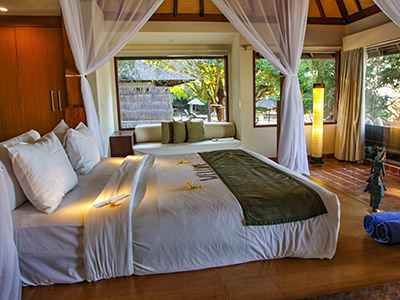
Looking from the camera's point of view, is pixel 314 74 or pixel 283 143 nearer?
pixel 283 143

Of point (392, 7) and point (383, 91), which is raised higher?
point (392, 7)

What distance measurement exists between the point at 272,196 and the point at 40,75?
137 inches

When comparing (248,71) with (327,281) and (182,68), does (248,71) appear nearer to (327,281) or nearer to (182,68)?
(182,68)

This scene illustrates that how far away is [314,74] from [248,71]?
1.33 metres

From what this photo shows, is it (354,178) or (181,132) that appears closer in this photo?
(354,178)

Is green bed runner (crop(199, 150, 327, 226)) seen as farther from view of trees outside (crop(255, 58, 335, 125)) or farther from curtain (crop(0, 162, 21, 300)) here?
view of trees outside (crop(255, 58, 335, 125))

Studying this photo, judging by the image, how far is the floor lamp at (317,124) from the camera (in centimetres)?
525

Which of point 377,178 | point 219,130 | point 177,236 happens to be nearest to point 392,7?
point 377,178

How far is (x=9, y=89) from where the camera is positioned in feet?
13.1

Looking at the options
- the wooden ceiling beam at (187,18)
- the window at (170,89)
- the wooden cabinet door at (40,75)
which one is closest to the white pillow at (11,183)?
the wooden cabinet door at (40,75)

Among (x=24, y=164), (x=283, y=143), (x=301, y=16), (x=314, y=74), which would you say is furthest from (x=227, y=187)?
(x=314, y=74)

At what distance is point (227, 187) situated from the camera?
231 centimetres

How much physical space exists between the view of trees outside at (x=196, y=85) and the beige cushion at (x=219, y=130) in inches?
15.4

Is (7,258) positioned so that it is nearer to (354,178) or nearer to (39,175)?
(39,175)
